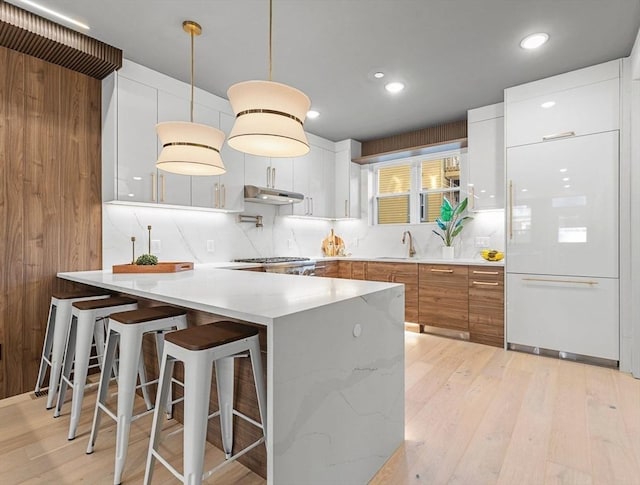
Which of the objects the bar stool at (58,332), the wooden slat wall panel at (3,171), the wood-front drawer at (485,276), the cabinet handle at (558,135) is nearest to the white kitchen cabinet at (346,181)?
the wood-front drawer at (485,276)

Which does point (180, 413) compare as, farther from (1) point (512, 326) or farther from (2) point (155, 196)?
(1) point (512, 326)

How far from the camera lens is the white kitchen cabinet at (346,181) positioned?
16.1ft

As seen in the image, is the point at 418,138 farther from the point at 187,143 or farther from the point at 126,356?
the point at 126,356

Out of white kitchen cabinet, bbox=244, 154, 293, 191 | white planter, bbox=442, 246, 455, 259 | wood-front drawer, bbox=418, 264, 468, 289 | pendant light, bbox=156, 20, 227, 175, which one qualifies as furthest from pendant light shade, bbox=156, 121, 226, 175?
white planter, bbox=442, 246, 455, 259

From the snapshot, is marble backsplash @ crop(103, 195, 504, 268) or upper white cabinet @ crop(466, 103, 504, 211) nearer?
marble backsplash @ crop(103, 195, 504, 268)

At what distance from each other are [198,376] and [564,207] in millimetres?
3239

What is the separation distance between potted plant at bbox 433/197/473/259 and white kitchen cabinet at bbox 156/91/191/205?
2.89m

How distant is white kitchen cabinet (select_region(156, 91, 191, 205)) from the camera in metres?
2.97

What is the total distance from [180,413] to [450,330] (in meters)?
3.07

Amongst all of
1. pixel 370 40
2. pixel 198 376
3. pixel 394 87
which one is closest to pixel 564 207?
pixel 394 87

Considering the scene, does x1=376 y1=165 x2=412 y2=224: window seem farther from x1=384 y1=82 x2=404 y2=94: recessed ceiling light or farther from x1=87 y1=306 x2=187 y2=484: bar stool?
x1=87 y1=306 x2=187 y2=484: bar stool

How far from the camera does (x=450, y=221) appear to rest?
4.20 m

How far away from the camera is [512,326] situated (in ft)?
10.9

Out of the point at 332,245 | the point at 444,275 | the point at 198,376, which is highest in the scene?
the point at 332,245
